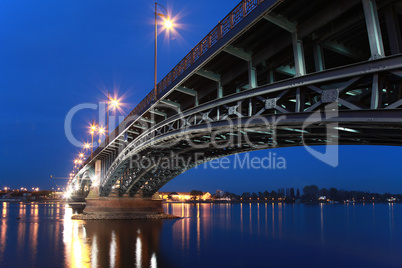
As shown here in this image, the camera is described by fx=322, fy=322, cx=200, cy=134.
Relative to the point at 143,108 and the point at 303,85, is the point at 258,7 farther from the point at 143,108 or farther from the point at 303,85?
the point at 143,108

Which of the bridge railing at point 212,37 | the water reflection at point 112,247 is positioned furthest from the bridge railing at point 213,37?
the water reflection at point 112,247

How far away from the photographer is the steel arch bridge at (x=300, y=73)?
815 cm

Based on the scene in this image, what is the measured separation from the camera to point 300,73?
387 inches

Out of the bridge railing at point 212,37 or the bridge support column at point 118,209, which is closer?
the bridge railing at point 212,37

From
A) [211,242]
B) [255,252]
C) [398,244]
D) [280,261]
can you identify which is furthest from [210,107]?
[398,244]

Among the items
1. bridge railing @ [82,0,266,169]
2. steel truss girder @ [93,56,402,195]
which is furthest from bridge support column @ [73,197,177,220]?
steel truss girder @ [93,56,402,195]

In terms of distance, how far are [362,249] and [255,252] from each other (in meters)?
11.0

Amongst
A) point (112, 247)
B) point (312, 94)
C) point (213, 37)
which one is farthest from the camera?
point (112, 247)

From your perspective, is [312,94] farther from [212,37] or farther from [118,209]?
[118,209]

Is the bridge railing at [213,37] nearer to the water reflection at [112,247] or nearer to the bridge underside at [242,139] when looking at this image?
the bridge underside at [242,139]

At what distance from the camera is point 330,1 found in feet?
31.1

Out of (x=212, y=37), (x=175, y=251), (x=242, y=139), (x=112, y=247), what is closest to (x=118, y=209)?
(x=112, y=247)

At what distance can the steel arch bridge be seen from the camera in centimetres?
815

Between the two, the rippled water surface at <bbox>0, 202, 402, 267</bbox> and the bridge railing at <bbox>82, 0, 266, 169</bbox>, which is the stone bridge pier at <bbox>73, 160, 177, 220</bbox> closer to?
the rippled water surface at <bbox>0, 202, 402, 267</bbox>
